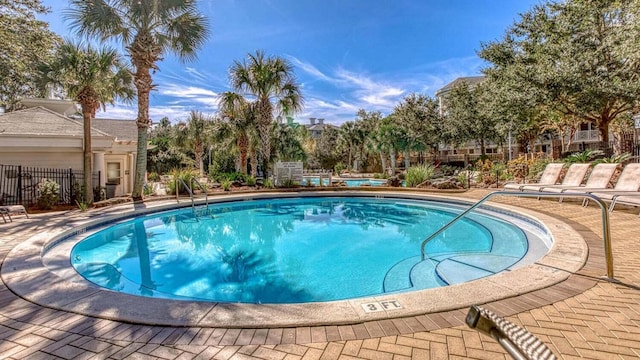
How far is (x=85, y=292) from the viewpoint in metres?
3.44

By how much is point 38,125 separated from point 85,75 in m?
3.56

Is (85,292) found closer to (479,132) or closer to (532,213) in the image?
(532,213)

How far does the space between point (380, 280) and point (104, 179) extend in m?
13.5

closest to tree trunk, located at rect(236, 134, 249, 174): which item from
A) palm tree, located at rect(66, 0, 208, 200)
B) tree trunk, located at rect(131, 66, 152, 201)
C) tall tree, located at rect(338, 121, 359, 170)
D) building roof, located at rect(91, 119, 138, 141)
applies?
building roof, located at rect(91, 119, 138, 141)

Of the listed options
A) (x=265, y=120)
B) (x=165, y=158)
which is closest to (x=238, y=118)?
(x=265, y=120)

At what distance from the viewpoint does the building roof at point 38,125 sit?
1126 centimetres

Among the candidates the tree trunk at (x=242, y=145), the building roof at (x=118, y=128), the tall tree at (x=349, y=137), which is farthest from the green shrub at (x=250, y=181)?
the tall tree at (x=349, y=137)

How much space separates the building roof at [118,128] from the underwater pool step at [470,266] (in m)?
16.8

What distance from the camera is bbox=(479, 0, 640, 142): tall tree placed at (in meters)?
13.6

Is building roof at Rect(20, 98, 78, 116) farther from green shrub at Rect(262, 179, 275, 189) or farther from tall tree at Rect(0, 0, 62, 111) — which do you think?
green shrub at Rect(262, 179, 275, 189)

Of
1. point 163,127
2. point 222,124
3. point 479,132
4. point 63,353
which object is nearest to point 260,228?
point 63,353

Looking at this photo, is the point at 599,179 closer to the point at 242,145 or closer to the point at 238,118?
the point at 238,118

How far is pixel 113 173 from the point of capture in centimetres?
1463

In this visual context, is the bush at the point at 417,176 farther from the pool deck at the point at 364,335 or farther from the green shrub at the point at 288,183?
the pool deck at the point at 364,335
